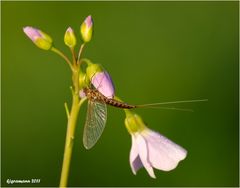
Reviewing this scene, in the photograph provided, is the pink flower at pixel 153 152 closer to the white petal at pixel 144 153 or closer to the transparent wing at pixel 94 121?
the white petal at pixel 144 153

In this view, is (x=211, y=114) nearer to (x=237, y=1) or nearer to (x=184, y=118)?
(x=184, y=118)

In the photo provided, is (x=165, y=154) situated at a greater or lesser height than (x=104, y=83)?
lesser

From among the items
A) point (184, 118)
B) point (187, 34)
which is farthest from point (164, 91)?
point (187, 34)

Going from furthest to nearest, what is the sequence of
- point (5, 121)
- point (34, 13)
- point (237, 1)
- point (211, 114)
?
point (237, 1)
point (34, 13)
point (211, 114)
point (5, 121)

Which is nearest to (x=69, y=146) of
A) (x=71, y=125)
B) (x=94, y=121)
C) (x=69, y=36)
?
(x=71, y=125)

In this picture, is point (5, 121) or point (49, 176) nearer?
point (49, 176)

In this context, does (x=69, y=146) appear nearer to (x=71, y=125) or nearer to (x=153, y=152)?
(x=71, y=125)
